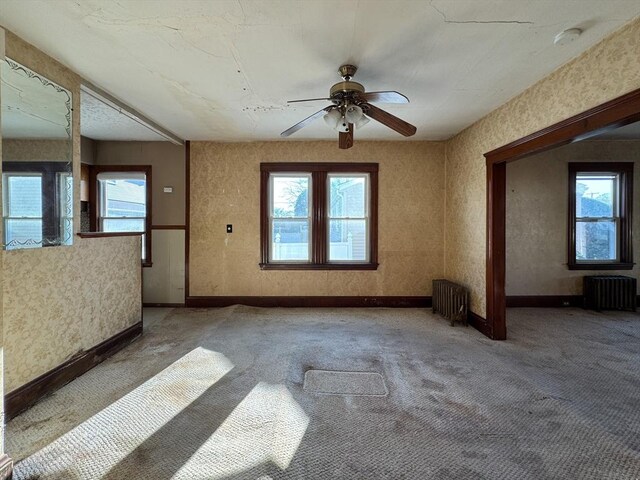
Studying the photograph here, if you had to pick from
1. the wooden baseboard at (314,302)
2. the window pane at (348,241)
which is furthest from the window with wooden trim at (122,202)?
the window pane at (348,241)

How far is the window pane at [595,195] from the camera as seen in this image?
474cm

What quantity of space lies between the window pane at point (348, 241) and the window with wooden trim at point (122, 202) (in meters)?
2.93

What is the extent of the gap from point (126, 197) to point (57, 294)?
111 inches

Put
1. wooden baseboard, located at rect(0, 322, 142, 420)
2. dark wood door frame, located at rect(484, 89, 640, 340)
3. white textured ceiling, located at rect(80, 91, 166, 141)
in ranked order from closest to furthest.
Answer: wooden baseboard, located at rect(0, 322, 142, 420), dark wood door frame, located at rect(484, 89, 640, 340), white textured ceiling, located at rect(80, 91, 166, 141)

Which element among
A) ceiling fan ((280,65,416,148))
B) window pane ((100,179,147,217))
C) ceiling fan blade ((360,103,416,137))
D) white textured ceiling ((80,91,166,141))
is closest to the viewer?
ceiling fan ((280,65,416,148))

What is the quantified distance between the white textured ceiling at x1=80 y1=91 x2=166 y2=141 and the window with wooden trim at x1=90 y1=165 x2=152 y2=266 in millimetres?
497

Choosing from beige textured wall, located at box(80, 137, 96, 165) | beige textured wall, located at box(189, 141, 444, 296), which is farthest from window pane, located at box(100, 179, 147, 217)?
beige textured wall, located at box(189, 141, 444, 296)

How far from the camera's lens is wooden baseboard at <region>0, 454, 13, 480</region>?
1.42m

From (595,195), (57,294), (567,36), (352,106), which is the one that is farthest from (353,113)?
(595,195)

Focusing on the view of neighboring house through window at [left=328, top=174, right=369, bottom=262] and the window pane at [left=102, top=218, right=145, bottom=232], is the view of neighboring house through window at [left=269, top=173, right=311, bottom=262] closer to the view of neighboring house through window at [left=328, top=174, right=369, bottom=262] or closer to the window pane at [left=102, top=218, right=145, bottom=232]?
the view of neighboring house through window at [left=328, top=174, right=369, bottom=262]

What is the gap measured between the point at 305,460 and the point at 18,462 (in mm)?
1547

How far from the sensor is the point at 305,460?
1.59m

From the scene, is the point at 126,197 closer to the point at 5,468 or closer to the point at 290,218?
the point at 290,218

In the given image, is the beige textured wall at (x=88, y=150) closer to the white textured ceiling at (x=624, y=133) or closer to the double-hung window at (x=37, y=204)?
the double-hung window at (x=37, y=204)
